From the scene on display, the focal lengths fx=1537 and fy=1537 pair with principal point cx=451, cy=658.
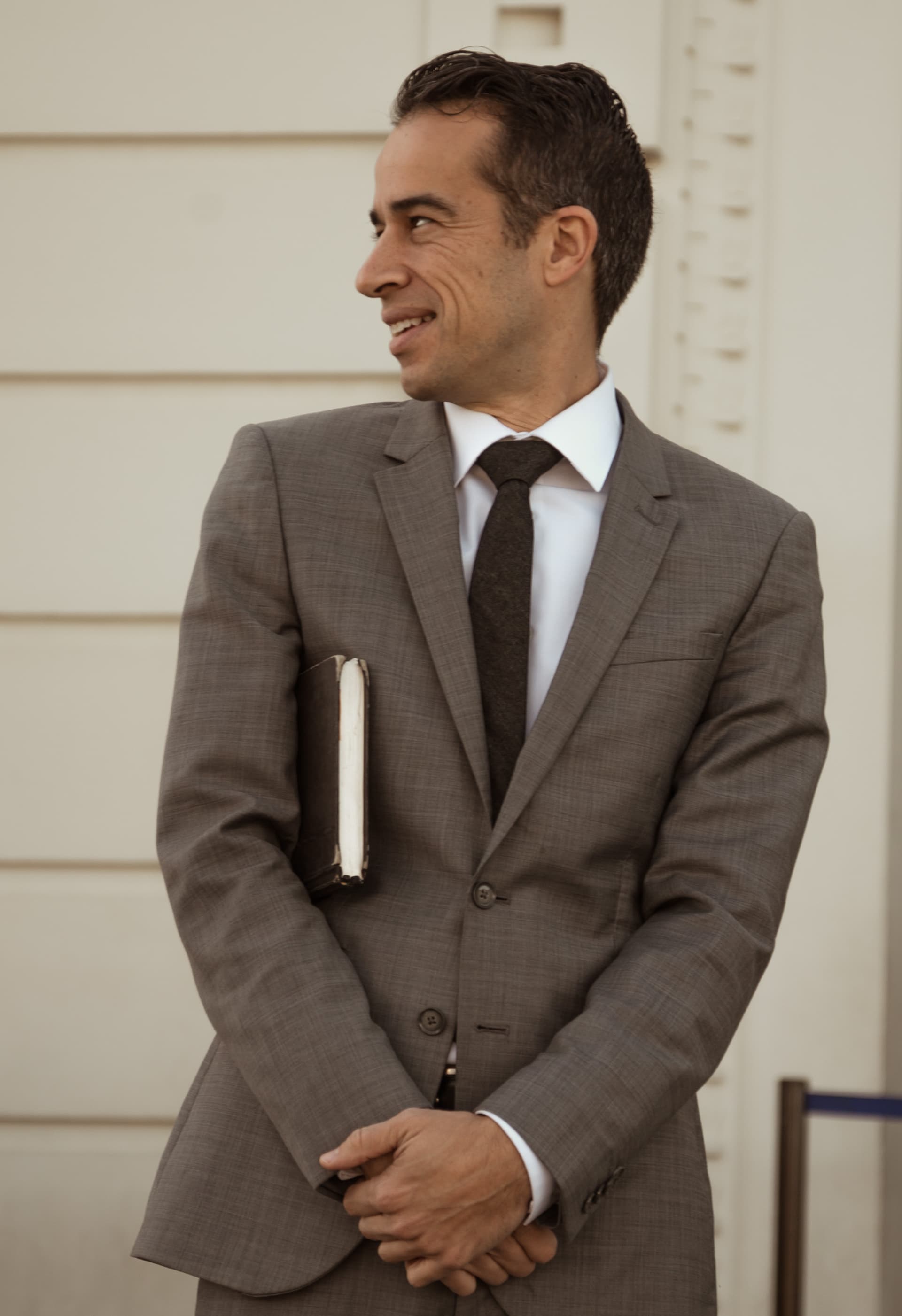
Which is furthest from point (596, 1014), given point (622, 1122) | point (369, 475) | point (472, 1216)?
point (369, 475)

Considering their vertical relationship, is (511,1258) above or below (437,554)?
below

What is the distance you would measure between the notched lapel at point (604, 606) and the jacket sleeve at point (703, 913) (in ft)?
0.50

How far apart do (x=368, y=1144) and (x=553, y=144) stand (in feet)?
4.29

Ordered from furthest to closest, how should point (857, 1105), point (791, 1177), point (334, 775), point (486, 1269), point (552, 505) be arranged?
point (857, 1105), point (791, 1177), point (552, 505), point (334, 775), point (486, 1269)

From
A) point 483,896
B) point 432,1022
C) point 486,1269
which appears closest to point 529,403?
point 483,896

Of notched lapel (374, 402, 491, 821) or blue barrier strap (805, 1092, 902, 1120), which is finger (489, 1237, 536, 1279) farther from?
blue barrier strap (805, 1092, 902, 1120)

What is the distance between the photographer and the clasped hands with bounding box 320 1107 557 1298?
1616mm

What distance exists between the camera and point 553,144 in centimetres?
207

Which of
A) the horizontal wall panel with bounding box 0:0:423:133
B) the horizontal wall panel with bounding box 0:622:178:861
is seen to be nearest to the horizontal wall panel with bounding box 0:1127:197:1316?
the horizontal wall panel with bounding box 0:622:178:861

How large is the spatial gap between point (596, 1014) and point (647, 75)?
2.23 metres

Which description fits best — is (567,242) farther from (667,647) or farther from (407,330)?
(667,647)

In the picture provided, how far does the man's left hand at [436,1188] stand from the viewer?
1.62m

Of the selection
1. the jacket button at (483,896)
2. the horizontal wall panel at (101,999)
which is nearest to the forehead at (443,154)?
the jacket button at (483,896)

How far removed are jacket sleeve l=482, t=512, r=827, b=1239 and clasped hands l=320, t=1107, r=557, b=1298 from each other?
5 centimetres
